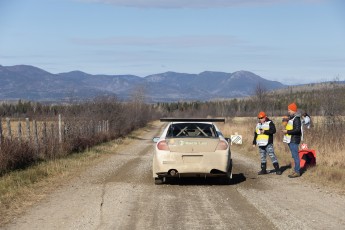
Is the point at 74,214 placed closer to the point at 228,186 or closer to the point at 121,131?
the point at 228,186

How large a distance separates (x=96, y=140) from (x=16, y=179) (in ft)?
56.2

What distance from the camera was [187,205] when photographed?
9.41 meters

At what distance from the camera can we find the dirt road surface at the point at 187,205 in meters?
7.85

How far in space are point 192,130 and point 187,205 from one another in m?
3.66

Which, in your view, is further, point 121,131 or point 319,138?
point 121,131

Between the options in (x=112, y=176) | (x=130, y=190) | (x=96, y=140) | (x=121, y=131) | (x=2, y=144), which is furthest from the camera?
(x=121, y=131)

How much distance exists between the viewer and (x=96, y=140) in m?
29.8

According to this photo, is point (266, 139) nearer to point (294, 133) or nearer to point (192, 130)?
point (294, 133)

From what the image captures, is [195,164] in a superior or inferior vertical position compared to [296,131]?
inferior

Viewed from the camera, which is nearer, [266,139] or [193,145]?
[193,145]

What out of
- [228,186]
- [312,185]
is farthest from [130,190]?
[312,185]

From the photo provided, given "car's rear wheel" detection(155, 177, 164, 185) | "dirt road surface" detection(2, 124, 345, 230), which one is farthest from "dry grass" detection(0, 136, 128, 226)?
"car's rear wheel" detection(155, 177, 164, 185)

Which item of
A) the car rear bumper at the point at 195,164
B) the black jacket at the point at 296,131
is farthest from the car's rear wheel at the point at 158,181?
the black jacket at the point at 296,131

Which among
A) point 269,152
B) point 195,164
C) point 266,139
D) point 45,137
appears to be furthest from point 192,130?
point 45,137
